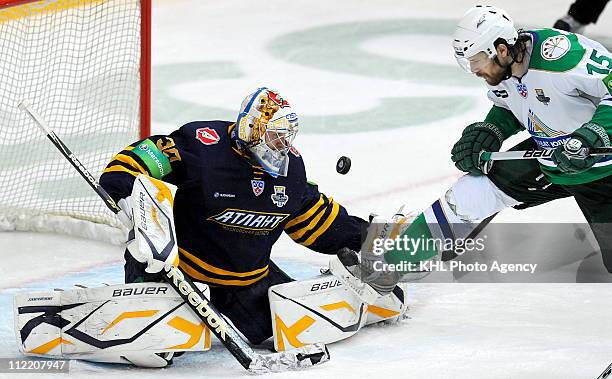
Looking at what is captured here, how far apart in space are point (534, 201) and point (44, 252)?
1689mm

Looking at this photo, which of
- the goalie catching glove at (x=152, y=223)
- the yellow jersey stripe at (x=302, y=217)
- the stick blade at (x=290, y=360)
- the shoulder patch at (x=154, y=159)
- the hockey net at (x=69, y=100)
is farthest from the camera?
the hockey net at (x=69, y=100)

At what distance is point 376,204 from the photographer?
4.98 metres

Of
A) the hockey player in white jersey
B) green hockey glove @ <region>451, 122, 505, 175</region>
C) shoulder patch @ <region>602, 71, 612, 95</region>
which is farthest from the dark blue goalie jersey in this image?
shoulder patch @ <region>602, 71, 612, 95</region>

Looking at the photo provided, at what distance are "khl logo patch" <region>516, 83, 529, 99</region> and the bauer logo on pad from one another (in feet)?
2.75

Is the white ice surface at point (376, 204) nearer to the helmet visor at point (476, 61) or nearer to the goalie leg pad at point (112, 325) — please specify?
the goalie leg pad at point (112, 325)

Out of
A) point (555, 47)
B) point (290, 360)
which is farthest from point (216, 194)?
point (555, 47)

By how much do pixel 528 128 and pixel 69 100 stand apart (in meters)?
1.89

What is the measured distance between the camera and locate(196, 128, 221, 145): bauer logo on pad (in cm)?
352

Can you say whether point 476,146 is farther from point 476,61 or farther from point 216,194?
point 216,194

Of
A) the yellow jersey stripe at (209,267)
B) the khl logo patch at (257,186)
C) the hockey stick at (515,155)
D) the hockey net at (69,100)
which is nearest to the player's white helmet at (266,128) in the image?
the khl logo patch at (257,186)

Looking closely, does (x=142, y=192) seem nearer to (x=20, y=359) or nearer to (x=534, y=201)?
(x=20, y=359)

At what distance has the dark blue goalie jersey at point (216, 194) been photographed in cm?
350

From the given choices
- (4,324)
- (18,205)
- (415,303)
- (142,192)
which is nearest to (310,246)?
(415,303)

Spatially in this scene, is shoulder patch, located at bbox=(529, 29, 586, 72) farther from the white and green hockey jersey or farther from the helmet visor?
the helmet visor
